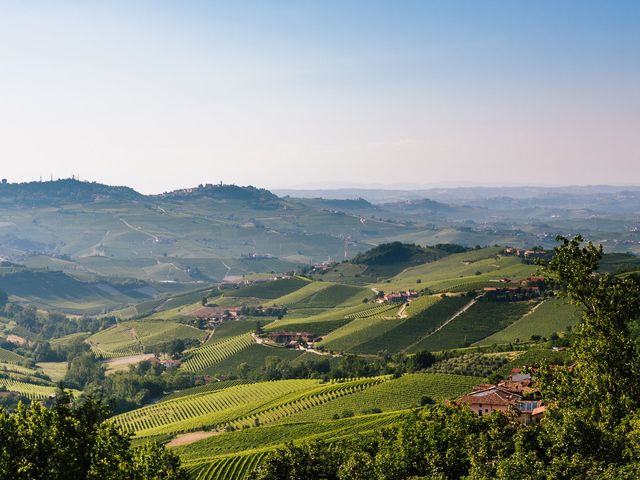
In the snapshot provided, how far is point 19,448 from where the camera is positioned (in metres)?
33.0

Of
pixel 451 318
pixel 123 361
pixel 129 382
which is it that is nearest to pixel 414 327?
pixel 451 318

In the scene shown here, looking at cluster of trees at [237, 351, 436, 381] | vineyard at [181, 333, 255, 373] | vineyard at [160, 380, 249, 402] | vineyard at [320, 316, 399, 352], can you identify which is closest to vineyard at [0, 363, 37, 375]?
vineyard at [181, 333, 255, 373]

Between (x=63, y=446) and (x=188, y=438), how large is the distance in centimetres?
7034

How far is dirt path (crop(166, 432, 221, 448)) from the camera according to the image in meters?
98.2

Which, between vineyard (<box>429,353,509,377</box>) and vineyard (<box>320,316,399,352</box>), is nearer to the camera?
vineyard (<box>429,353,509,377</box>)

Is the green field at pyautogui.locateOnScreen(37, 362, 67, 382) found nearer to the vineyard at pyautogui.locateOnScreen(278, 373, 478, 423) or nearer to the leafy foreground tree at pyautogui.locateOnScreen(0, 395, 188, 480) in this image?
the vineyard at pyautogui.locateOnScreen(278, 373, 478, 423)

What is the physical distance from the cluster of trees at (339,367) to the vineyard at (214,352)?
14.8 meters

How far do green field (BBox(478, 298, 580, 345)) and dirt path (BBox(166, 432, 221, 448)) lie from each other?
191 feet

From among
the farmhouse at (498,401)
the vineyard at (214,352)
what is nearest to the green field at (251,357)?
the vineyard at (214,352)

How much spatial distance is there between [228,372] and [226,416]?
4621cm

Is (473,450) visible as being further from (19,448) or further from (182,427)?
(182,427)

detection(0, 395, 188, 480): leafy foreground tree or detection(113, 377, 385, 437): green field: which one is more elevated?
detection(0, 395, 188, 480): leafy foreground tree

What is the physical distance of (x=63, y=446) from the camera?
33375mm

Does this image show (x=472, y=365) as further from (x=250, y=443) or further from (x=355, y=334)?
(x=355, y=334)
